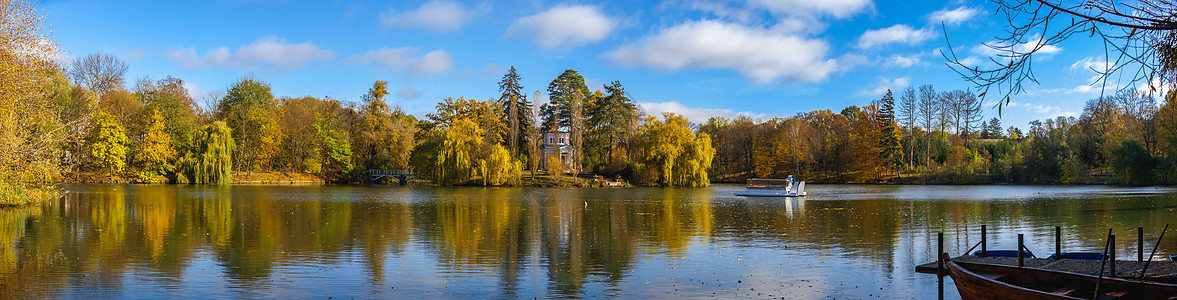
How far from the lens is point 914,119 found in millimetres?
75750

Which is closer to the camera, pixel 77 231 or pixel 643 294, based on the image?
pixel 643 294

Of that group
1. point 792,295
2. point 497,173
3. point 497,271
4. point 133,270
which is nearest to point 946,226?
point 792,295

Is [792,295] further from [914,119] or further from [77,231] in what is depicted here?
[914,119]

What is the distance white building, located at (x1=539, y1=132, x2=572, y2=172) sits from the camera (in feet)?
251

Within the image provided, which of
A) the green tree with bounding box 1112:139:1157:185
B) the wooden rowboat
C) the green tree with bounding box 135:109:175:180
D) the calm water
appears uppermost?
the green tree with bounding box 135:109:175:180

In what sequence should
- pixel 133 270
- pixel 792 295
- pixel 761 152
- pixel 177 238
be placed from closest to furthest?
pixel 792 295 < pixel 133 270 < pixel 177 238 < pixel 761 152

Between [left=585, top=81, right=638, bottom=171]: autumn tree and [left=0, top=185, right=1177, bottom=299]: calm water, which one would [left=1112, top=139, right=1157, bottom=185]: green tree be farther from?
[left=585, top=81, right=638, bottom=171]: autumn tree

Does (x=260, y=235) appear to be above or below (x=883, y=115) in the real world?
below

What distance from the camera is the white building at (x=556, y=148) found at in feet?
251

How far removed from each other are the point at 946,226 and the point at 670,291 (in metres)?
14.8

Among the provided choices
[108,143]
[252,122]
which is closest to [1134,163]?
[252,122]

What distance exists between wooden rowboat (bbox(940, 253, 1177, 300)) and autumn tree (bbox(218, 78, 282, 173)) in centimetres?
6736

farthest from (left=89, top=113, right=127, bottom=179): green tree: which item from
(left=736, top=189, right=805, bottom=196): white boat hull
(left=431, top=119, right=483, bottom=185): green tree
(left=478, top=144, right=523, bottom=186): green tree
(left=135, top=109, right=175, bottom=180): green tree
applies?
(left=736, top=189, right=805, bottom=196): white boat hull

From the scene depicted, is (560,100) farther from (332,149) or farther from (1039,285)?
(1039,285)
